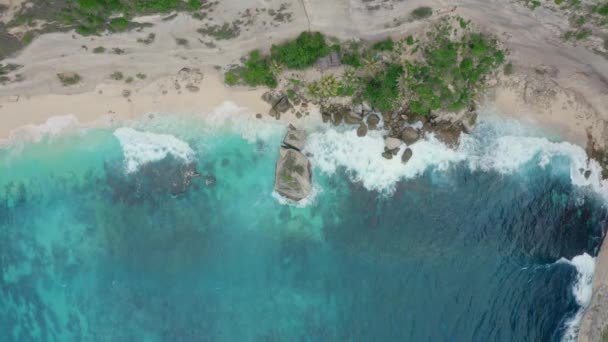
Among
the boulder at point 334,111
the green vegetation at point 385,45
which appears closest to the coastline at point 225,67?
the green vegetation at point 385,45

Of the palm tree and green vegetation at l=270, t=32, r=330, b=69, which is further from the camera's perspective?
the palm tree

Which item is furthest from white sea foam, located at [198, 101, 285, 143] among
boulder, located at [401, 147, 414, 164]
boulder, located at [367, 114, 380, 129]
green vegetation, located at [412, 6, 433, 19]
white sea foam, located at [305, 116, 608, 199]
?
green vegetation, located at [412, 6, 433, 19]

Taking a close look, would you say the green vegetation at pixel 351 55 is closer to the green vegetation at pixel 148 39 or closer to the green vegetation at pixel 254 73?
the green vegetation at pixel 254 73

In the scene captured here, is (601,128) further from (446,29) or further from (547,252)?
(446,29)

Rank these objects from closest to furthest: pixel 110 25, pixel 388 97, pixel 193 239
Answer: pixel 110 25 → pixel 388 97 → pixel 193 239

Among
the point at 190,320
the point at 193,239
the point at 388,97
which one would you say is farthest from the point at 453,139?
the point at 190,320

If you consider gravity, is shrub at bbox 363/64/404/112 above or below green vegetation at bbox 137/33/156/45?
below

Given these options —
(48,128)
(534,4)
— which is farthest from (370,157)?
(48,128)

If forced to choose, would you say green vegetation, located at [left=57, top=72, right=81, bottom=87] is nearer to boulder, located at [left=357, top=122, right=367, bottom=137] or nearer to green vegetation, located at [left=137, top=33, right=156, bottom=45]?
green vegetation, located at [left=137, top=33, right=156, bottom=45]
